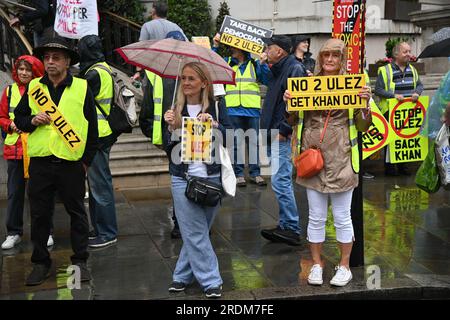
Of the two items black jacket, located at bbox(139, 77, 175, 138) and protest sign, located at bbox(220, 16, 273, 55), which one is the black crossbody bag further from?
protest sign, located at bbox(220, 16, 273, 55)

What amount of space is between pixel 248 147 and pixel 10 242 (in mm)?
4312

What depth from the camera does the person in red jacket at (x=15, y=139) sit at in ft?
20.5

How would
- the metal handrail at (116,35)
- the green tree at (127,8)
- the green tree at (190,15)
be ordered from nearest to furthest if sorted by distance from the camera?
the metal handrail at (116,35), the green tree at (127,8), the green tree at (190,15)

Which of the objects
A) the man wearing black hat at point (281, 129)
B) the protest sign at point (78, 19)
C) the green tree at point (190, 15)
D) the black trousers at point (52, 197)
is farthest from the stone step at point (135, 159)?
the green tree at point (190, 15)

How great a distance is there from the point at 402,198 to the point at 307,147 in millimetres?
3553

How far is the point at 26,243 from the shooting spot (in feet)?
21.8

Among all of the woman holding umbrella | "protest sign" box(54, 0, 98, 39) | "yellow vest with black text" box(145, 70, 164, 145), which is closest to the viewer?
the woman holding umbrella

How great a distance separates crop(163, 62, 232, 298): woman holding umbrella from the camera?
16.3 feet

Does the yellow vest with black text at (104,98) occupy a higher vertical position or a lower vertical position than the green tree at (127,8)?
lower

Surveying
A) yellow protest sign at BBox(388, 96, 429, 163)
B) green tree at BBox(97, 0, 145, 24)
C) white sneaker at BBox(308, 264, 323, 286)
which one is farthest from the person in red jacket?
green tree at BBox(97, 0, 145, 24)

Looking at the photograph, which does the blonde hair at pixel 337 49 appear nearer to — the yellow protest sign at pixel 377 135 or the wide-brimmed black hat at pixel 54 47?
the wide-brimmed black hat at pixel 54 47

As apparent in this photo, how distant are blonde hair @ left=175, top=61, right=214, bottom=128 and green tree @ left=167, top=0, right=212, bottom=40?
9300 mm

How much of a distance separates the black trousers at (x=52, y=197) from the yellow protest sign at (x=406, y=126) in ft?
17.8
